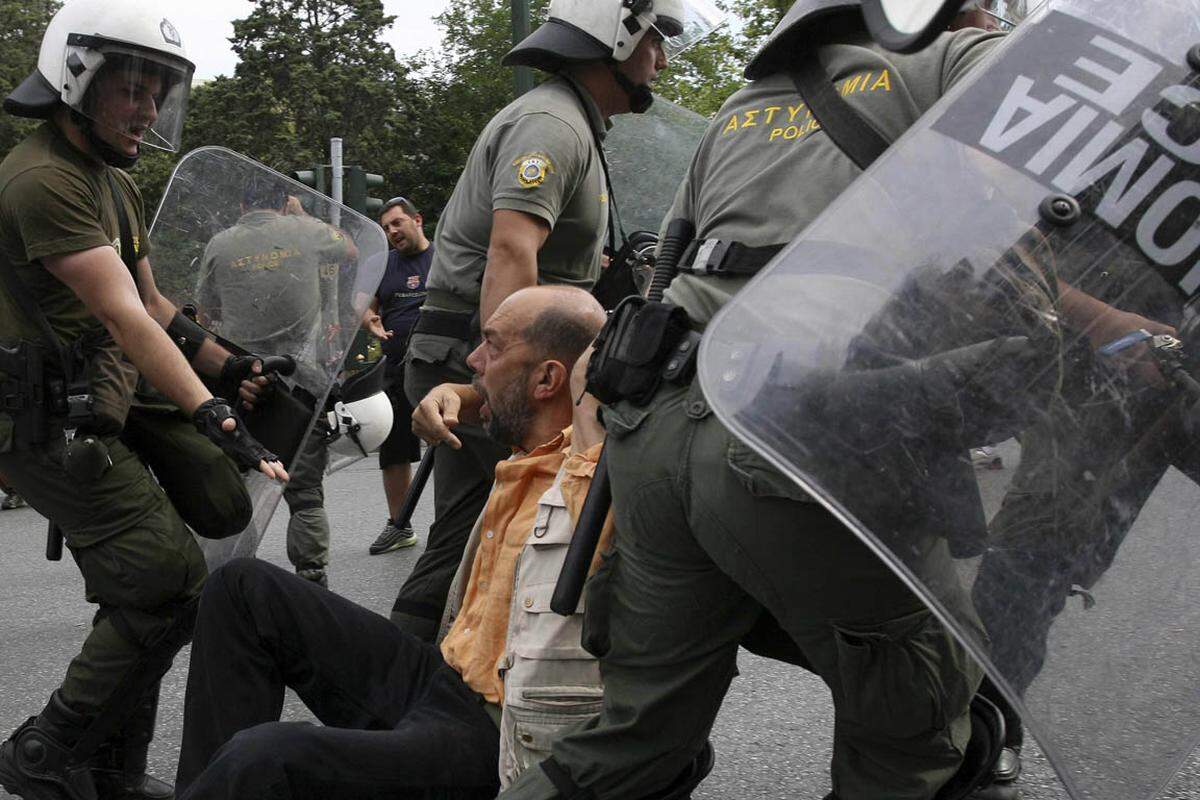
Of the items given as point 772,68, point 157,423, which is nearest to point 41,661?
point 157,423

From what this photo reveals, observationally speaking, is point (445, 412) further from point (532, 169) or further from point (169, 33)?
point (169, 33)

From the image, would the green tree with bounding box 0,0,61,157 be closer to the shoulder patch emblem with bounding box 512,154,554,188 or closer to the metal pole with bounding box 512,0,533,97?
the metal pole with bounding box 512,0,533,97

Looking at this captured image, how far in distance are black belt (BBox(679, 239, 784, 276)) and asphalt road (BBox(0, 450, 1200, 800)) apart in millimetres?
595

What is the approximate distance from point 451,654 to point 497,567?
7.5 inches

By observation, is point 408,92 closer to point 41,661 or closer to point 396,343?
point 396,343

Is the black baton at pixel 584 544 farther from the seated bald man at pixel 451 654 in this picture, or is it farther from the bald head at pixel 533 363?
the bald head at pixel 533 363

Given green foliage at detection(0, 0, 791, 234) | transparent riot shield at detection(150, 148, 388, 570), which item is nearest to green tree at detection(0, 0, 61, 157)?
green foliage at detection(0, 0, 791, 234)

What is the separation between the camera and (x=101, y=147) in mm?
3162

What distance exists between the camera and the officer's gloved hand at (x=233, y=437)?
291 cm

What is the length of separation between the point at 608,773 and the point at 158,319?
6.63 ft

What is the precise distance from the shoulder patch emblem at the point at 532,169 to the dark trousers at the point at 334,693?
3.52ft

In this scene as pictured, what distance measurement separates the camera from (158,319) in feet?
11.4

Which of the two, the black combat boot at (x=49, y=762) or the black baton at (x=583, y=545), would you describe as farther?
the black combat boot at (x=49, y=762)

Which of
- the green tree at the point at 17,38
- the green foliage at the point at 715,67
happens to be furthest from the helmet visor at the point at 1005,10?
the green tree at the point at 17,38
